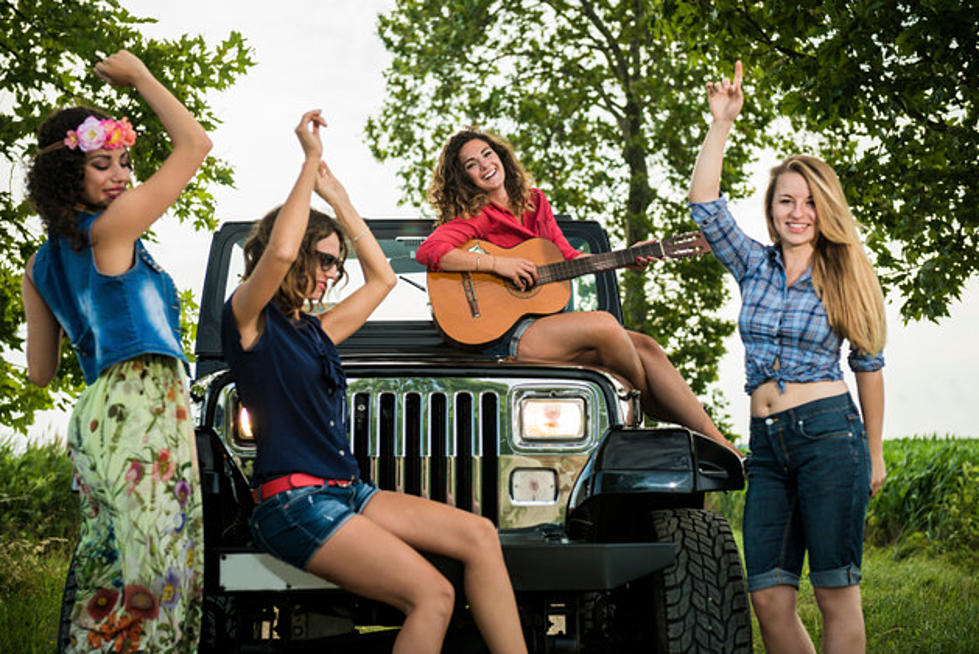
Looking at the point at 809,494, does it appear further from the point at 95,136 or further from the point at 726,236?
the point at 95,136

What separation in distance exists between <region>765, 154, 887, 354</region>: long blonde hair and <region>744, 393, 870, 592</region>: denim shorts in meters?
0.22

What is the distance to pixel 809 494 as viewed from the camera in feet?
10.4

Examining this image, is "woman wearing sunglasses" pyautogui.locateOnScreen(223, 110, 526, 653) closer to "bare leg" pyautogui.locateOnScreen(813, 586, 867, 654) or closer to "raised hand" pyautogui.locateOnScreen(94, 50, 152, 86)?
"raised hand" pyautogui.locateOnScreen(94, 50, 152, 86)

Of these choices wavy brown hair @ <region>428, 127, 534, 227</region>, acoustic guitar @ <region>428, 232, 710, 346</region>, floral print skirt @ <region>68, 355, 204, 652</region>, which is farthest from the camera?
wavy brown hair @ <region>428, 127, 534, 227</region>

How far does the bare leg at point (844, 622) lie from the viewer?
3213 mm

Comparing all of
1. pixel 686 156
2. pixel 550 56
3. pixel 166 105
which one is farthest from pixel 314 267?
pixel 550 56

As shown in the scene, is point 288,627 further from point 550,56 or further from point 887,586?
point 550,56

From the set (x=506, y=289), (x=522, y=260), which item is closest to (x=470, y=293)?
(x=506, y=289)

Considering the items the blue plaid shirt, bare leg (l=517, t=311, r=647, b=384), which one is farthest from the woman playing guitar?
the blue plaid shirt

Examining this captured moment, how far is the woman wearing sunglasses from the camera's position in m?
2.72

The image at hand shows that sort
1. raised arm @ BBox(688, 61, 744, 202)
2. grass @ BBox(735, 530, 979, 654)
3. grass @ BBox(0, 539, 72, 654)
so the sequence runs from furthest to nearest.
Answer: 1. grass @ BBox(735, 530, 979, 654)
2. grass @ BBox(0, 539, 72, 654)
3. raised arm @ BBox(688, 61, 744, 202)

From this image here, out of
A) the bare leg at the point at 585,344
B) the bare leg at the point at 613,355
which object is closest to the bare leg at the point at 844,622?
the bare leg at the point at 613,355

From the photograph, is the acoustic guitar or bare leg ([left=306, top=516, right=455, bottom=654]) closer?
bare leg ([left=306, top=516, right=455, bottom=654])

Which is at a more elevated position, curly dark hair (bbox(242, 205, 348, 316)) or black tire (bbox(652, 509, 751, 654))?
curly dark hair (bbox(242, 205, 348, 316))
